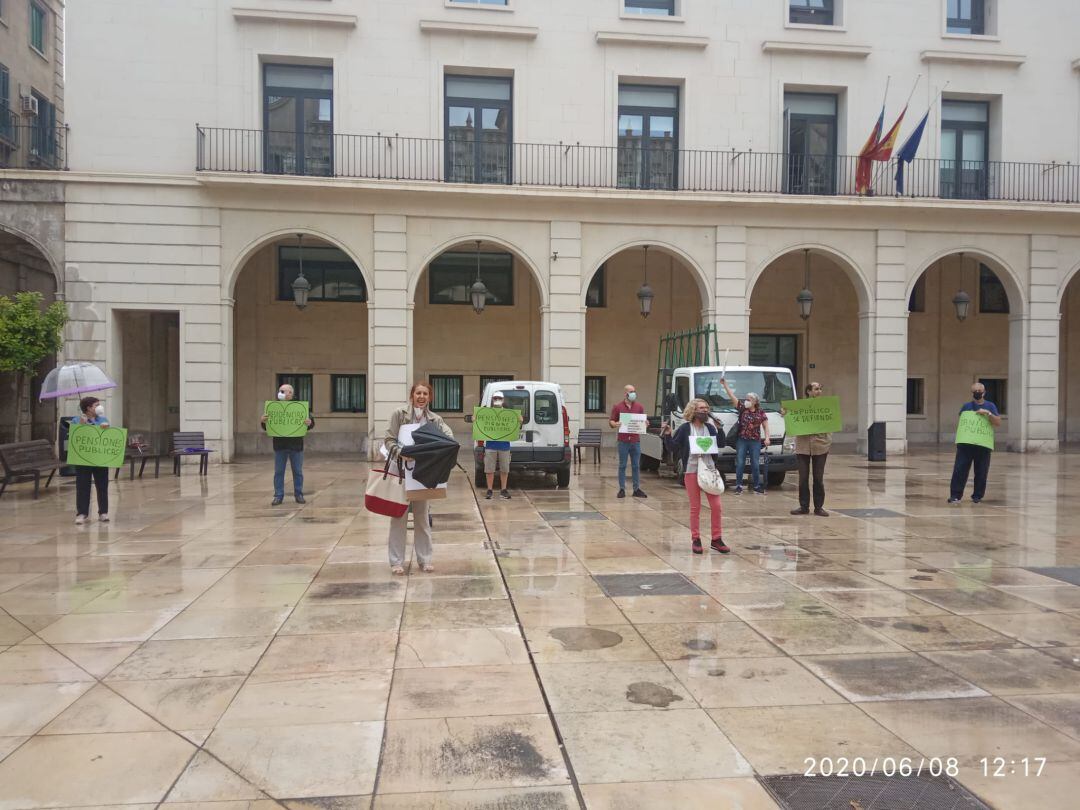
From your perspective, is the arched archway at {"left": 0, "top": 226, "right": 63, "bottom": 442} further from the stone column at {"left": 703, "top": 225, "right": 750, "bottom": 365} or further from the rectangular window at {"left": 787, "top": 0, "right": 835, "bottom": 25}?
the rectangular window at {"left": 787, "top": 0, "right": 835, "bottom": 25}

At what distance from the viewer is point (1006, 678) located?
16.3ft

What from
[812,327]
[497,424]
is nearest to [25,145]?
[497,424]

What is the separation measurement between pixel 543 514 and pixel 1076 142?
20689 mm

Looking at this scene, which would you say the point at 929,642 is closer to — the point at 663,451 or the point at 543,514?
the point at 543,514

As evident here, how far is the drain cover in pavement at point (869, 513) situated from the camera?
37.9 ft

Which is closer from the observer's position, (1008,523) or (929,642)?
(929,642)

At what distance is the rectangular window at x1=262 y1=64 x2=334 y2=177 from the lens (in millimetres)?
20188

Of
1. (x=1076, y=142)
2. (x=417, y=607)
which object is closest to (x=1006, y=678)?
(x=417, y=607)

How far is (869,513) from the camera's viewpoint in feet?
38.5

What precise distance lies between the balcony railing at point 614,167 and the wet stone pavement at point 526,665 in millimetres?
12410

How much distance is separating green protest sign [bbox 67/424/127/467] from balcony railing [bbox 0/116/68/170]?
530 inches

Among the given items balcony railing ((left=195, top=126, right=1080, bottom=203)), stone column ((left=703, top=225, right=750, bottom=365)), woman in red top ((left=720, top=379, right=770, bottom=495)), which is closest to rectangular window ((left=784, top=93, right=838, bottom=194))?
balcony railing ((left=195, top=126, right=1080, bottom=203))

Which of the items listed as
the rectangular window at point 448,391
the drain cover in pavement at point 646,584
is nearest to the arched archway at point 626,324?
the rectangular window at point 448,391

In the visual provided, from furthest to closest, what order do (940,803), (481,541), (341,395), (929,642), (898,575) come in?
1. (341,395)
2. (481,541)
3. (898,575)
4. (929,642)
5. (940,803)
